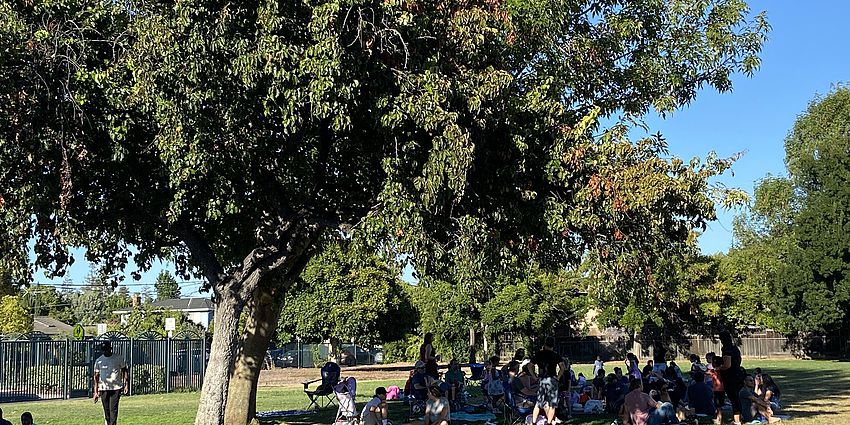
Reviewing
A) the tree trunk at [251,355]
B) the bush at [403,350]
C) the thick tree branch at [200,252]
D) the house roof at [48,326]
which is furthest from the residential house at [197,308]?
the thick tree branch at [200,252]

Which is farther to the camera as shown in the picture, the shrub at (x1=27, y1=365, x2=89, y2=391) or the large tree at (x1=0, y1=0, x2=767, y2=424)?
the shrub at (x1=27, y1=365, x2=89, y2=391)

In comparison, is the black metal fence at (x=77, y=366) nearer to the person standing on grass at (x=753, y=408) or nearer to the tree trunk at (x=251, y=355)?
the tree trunk at (x=251, y=355)

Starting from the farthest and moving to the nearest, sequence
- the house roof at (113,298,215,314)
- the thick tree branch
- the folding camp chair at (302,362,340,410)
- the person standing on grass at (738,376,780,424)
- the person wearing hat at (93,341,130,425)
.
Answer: the house roof at (113,298,215,314)
the folding camp chair at (302,362,340,410)
the person standing on grass at (738,376,780,424)
the person wearing hat at (93,341,130,425)
the thick tree branch

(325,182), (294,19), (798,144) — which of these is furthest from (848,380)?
(798,144)

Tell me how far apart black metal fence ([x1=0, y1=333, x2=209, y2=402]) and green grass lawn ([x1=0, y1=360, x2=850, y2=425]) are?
67.6 inches

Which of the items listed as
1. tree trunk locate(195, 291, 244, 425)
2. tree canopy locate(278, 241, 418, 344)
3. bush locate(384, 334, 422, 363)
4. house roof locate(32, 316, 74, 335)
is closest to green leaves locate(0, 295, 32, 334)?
house roof locate(32, 316, 74, 335)

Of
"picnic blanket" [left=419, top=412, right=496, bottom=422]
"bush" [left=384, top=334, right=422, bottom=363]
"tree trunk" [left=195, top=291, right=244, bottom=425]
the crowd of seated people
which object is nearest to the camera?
"tree trunk" [left=195, top=291, right=244, bottom=425]

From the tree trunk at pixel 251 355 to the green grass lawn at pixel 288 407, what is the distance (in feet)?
5.43

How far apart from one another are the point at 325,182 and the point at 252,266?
1.81 m

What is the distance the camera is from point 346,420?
51.1 feet

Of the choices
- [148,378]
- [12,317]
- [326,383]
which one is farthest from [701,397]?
[12,317]

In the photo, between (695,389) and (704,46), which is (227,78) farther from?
(695,389)

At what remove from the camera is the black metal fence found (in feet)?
85.6

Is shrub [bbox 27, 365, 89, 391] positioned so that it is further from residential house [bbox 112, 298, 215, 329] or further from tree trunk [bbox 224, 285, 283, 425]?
residential house [bbox 112, 298, 215, 329]
